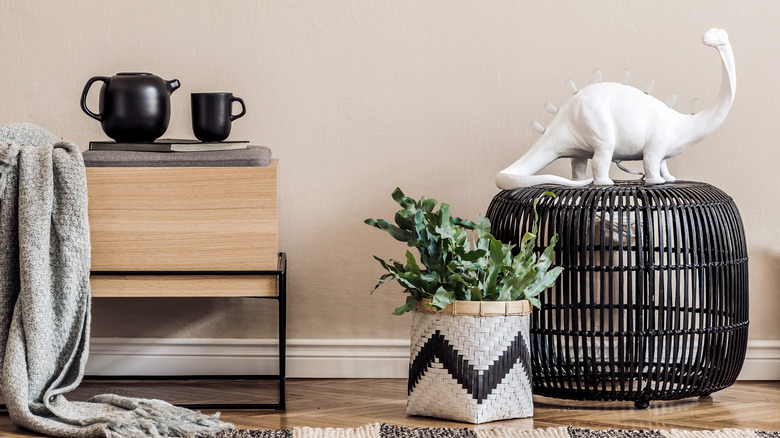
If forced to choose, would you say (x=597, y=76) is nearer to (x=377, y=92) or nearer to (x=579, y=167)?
(x=579, y=167)

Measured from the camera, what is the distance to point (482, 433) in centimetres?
156

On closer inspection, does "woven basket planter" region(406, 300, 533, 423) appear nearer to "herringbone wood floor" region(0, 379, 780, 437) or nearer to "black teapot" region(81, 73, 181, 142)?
"herringbone wood floor" region(0, 379, 780, 437)

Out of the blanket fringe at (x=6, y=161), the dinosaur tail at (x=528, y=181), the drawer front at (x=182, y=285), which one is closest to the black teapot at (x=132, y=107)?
the blanket fringe at (x=6, y=161)

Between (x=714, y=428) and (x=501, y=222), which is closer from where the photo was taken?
(x=714, y=428)

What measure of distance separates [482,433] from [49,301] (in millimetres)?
856

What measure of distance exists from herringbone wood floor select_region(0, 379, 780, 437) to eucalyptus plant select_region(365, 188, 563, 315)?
247 millimetres

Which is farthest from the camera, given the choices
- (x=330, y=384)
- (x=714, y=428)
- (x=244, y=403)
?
(x=330, y=384)

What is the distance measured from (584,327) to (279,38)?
100cm

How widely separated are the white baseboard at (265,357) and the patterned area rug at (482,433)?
1.63 feet

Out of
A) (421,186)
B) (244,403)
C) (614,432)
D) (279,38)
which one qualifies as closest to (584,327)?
(614,432)

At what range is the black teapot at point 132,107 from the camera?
1.72 meters

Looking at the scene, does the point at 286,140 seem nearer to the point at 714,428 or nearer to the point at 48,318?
the point at 48,318

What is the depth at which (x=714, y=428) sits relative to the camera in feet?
5.40

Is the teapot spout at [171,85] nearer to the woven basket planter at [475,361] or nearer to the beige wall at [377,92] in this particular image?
the beige wall at [377,92]
